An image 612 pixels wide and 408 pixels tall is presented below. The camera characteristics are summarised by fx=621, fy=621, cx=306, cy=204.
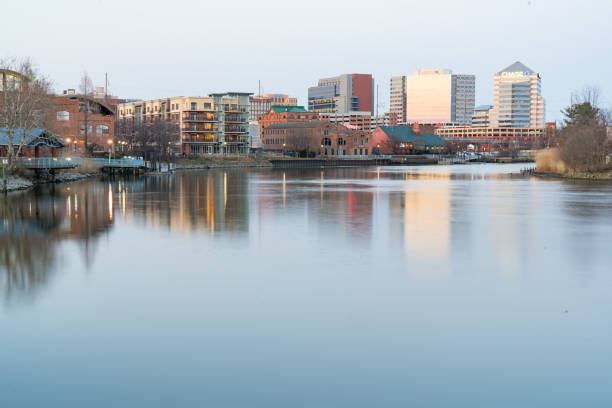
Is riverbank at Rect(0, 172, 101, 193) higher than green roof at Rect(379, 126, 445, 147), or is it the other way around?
green roof at Rect(379, 126, 445, 147)

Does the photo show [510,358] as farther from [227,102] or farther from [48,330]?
[227,102]

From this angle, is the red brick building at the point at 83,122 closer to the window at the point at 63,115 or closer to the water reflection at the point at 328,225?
the window at the point at 63,115

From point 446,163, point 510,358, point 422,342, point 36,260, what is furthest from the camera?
point 446,163

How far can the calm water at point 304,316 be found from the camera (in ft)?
28.5

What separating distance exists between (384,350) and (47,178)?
51867mm

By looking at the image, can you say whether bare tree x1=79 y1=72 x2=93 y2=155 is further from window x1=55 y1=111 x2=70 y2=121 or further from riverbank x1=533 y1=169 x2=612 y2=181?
riverbank x1=533 y1=169 x2=612 y2=181

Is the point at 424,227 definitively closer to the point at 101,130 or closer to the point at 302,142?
the point at 101,130

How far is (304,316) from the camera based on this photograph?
12.1 metres

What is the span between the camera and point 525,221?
1086 inches

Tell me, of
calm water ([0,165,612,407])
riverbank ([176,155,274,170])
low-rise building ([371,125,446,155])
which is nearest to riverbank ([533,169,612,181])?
calm water ([0,165,612,407])

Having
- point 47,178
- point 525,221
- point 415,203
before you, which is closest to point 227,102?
point 47,178

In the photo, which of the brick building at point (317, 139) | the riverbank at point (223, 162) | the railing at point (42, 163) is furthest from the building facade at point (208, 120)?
the railing at point (42, 163)

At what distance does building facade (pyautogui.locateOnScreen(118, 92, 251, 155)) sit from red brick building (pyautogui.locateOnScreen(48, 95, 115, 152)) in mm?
42281

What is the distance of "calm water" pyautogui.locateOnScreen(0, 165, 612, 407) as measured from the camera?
867 cm
